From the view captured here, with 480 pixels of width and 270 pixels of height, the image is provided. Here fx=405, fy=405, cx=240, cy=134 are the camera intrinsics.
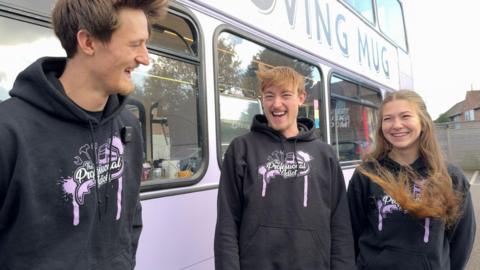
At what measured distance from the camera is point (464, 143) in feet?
56.7

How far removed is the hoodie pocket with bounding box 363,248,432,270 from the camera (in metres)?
1.69

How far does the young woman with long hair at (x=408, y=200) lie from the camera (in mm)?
1706

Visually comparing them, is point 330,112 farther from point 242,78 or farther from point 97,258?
point 97,258

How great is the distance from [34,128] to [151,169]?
0.97 meters

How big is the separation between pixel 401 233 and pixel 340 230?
0.87 feet

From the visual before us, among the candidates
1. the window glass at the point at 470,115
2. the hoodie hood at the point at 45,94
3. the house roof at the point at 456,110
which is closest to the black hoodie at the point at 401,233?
the hoodie hood at the point at 45,94

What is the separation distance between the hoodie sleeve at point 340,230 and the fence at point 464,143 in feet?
55.7

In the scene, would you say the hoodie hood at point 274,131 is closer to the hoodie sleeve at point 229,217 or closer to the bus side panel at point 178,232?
the hoodie sleeve at point 229,217

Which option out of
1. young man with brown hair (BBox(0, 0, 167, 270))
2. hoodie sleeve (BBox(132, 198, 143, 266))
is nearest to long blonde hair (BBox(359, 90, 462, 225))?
hoodie sleeve (BBox(132, 198, 143, 266))

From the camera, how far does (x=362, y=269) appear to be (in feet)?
6.08

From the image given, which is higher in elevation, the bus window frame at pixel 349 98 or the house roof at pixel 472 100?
the house roof at pixel 472 100

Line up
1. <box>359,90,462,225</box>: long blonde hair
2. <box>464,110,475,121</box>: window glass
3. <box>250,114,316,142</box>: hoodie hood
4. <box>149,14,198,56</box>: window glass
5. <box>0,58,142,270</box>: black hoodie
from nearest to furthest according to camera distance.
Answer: <box>0,58,142,270</box>: black hoodie, <box>359,90,462,225</box>: long blonde hair, <box>250,114,316,142</box>: hoodie hood, <box>149,14,198,56</box>: window glass, <box>464,110,475,121</box>: window glass

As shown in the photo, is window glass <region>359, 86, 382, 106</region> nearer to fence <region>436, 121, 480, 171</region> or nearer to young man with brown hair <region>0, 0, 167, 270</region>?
young man with brown hair <region>0, 0, 167, 270</region>

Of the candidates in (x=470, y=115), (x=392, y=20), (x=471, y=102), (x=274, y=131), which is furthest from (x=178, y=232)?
(x=471, y=102)
